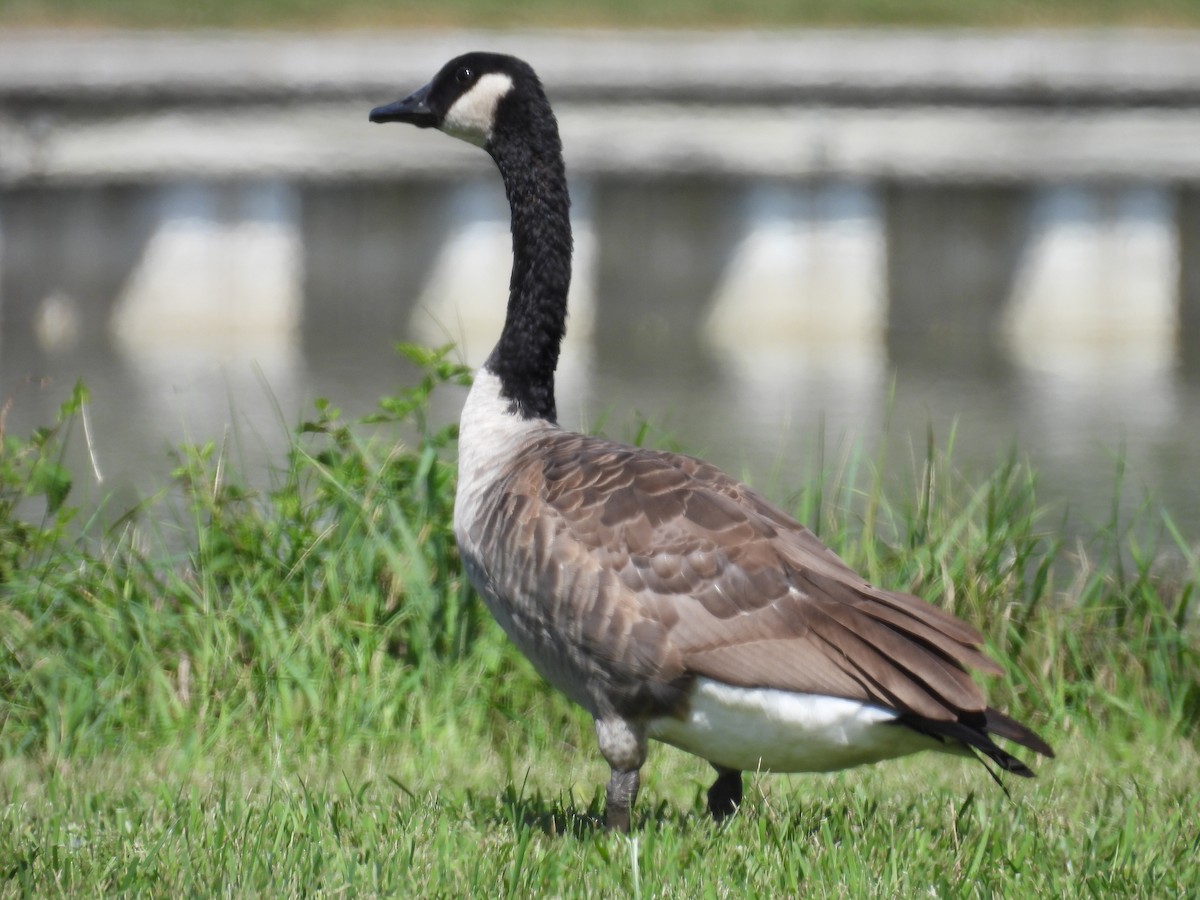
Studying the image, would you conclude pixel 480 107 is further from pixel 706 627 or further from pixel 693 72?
pixel 693 72

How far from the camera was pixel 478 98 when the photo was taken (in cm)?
434

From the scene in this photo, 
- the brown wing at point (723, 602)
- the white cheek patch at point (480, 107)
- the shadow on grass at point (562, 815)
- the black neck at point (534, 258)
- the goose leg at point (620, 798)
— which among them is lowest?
the shadow on grass at point (562, 815)

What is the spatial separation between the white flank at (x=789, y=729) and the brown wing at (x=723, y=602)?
39 mm

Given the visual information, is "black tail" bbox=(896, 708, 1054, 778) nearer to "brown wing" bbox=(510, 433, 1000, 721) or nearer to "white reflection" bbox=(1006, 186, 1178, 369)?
"brown wing" bbox=(510, 433, 1000, 721)

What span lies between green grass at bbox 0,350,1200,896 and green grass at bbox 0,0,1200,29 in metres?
9.40

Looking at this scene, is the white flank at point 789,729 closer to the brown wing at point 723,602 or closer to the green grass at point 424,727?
the brown wing at point 723,602

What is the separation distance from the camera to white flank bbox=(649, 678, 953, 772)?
326 centimetres

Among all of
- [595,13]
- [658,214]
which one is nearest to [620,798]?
[658,214]

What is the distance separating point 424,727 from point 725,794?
3.76 feet

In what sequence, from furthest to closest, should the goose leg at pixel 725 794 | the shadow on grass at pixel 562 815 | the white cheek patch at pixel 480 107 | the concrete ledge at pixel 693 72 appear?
the concrete ledge at pixel 693 72, the white cheek patch at pixel 480 107, the goose leg at pixel 725 794, the shadow on grass at pixel 562 815

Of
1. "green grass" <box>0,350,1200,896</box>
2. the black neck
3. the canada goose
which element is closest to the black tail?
the canada goose

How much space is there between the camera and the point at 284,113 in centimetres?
1105

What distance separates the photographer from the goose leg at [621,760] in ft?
11.3

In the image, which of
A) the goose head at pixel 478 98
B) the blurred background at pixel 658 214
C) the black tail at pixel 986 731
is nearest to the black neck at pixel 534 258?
the goose head at pixel 478 98
